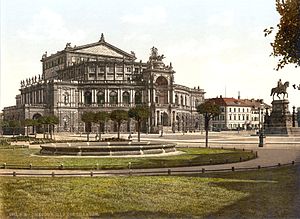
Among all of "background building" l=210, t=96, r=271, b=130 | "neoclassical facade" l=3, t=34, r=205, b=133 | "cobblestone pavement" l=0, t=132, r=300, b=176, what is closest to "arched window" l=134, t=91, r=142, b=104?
"neoclassical facade" l=3, t=34, r=205, b=133

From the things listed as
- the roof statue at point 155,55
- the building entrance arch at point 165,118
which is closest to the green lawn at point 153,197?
the building entrance arch at point 165,118

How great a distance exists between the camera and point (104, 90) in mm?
119938

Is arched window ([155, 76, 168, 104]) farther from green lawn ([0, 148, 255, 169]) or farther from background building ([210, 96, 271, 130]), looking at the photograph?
green lawn ([0, 148, 255, 169])

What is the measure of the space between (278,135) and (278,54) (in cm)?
6196

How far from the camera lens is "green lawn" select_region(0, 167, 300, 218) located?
519 inches

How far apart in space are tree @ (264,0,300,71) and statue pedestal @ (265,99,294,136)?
61259 millimetres

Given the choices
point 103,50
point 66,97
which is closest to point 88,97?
point 66,97

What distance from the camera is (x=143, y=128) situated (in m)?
119

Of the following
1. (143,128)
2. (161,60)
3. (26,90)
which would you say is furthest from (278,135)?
(26,90)

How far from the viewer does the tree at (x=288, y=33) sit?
18047mm

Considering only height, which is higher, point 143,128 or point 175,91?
point 175,91

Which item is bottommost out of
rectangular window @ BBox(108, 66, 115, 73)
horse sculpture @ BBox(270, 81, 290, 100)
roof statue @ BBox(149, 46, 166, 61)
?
horse sculpture @ BBox(270, 81, 290, 100)

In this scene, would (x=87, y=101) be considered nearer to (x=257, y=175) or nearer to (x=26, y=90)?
(x=26, y=90)

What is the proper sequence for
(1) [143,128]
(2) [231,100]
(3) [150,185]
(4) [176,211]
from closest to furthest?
(4) [176,211] → (3) [150,185] → (1) [143,128] → (2) [231,100]
